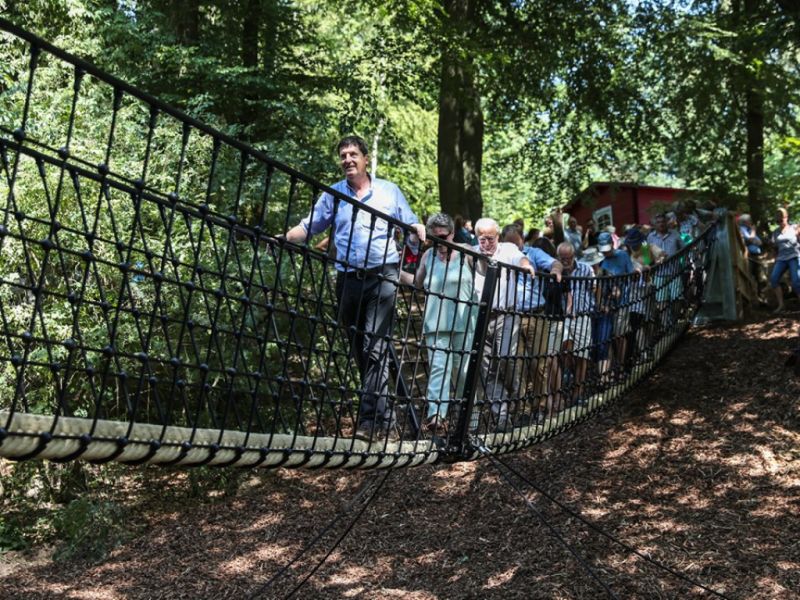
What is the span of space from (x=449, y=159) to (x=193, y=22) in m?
3.62

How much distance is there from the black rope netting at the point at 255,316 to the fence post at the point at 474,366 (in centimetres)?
1

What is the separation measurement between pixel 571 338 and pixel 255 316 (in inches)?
80.0

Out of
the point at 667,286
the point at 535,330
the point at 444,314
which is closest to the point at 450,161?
the point at 667,286

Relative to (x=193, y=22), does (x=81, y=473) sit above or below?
below

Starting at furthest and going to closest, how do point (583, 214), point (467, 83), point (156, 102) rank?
point (583, 214)
point (467, 83)
point (156, 102)

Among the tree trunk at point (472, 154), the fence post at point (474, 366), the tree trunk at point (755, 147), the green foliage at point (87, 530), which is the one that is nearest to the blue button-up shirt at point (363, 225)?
the fence post at point (474, 366)

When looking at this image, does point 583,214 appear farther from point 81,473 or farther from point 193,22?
point 81,473

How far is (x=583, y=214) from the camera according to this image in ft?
89.0

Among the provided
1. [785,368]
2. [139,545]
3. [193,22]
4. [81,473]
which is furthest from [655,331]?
[193,22]

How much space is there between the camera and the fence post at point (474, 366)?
452cm

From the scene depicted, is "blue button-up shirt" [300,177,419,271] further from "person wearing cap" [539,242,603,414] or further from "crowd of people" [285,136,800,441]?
"person wearing cap" [539,242,603,414]

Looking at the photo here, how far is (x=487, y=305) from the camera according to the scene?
184 inches

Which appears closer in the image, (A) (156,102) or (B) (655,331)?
(A) (156,102)

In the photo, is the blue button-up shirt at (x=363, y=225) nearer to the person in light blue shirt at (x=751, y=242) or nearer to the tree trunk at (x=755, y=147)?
the person in light blue shirt at (x=751, y=242)
